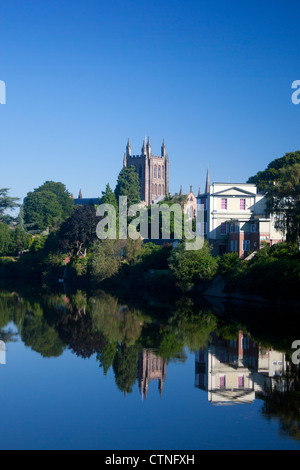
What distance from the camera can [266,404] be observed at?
51.4 ft

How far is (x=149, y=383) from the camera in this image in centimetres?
1897

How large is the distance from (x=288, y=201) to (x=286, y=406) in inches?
1157

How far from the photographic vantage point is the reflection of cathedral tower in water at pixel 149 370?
1845cm

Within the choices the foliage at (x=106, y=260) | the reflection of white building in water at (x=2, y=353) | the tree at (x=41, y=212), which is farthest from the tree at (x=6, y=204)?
the reflection of white building in water at (x=2, y=353)

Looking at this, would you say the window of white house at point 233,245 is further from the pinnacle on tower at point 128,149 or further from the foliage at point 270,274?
the pinnacle on tower at point 128,149

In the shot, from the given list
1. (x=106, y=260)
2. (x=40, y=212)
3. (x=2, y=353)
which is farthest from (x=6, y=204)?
(x=2, y=353)

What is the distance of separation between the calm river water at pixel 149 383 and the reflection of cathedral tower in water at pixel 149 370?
42mm

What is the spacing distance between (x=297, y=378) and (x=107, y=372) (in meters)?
6.90

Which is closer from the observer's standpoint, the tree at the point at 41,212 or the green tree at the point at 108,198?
the green tree at the point at 108,198

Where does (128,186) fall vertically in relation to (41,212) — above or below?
above

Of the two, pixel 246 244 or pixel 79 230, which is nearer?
pixel 246 244

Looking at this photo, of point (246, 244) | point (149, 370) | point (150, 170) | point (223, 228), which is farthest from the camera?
point (150, 170)

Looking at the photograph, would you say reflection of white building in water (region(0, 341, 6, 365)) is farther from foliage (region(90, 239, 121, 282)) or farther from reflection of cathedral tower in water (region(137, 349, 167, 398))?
foliage (region(90, 239, 121, 282))

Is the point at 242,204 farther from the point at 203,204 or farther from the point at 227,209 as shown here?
the point at 203,204
